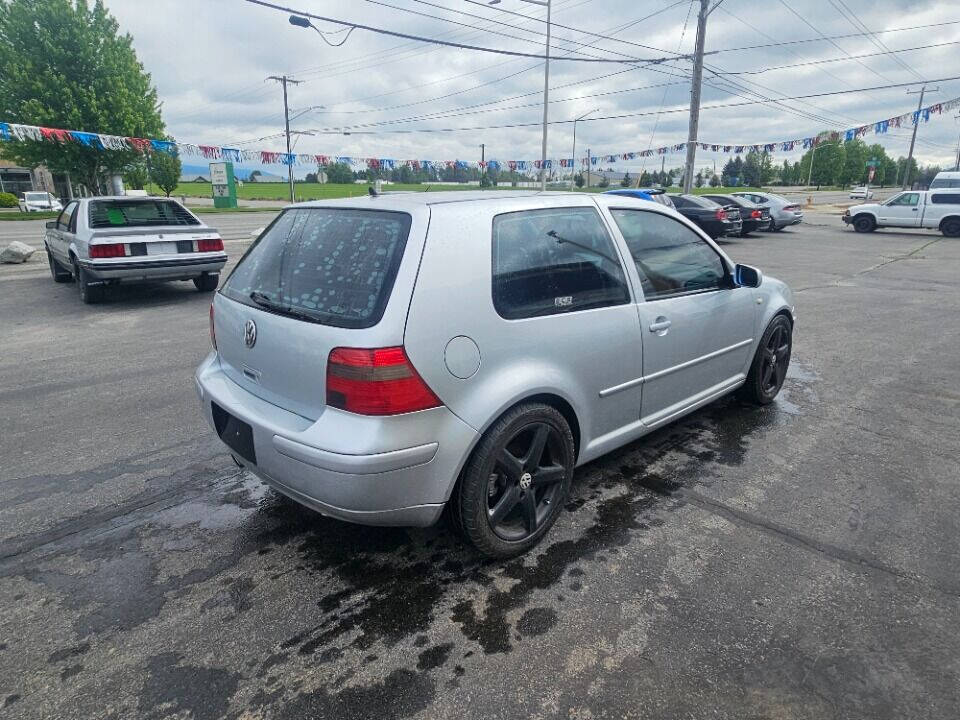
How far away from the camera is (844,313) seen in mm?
8531

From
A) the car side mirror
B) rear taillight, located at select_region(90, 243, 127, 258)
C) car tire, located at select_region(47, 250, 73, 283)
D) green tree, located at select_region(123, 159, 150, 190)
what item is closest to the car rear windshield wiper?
the car side mirror

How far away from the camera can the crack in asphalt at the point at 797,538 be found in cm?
264

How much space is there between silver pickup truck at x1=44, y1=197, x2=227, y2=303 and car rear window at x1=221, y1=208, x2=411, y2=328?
647 centimetres

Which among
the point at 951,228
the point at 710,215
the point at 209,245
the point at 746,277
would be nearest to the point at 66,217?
the point at 209,245

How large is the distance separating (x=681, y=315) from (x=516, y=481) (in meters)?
A: 1.50

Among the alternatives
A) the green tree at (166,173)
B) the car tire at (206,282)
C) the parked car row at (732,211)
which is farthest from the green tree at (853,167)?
the car tire at (206,282)

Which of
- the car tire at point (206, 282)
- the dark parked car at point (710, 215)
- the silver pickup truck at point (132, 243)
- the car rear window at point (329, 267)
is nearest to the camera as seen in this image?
the car rear window at point (329, 267)

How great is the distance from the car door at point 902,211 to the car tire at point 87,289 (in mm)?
26220

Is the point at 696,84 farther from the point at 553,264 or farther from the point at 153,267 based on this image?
the point at 553,264

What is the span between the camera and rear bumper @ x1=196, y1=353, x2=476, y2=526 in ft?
7.41

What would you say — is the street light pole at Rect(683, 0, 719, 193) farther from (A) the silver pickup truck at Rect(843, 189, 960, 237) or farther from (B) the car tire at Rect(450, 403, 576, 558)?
(B) the car tire at Rect(450, 403, 576, 558)

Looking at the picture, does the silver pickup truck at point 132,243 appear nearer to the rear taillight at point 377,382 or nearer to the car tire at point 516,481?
the rear taillight at point 377,382

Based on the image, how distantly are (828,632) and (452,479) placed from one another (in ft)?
5.17

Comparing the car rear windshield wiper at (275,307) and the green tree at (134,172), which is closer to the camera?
the car rear windshield wiper at (275,307)
